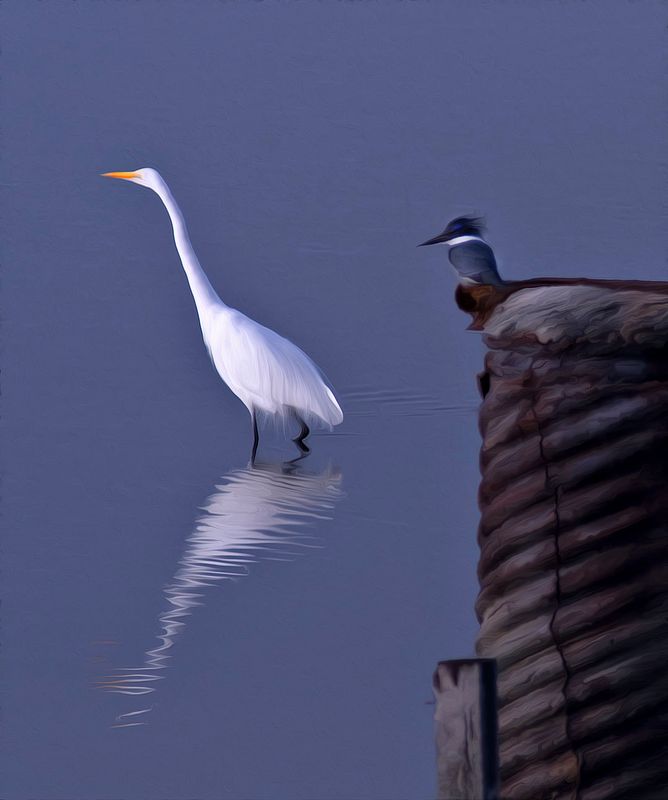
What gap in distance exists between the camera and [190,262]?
9.36ft

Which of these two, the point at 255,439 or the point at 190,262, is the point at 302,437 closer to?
the point at 255,439

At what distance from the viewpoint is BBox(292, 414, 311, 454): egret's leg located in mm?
2775

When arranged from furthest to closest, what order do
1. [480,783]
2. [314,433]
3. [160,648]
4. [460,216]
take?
[314,433] < [460,216] < [160,648] < [480,783]

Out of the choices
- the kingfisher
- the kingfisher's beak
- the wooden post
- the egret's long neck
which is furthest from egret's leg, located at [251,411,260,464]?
the wooden post

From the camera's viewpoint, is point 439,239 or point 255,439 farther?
point 255,439

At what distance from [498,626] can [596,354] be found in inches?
13.2

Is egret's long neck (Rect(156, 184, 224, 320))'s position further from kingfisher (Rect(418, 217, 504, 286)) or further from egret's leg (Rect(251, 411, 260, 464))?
kingfisher (Rect(418, 217, 504, 286))

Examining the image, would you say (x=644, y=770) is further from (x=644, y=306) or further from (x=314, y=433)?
(x=314, y=433)

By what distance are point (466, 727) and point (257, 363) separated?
6.03 feet

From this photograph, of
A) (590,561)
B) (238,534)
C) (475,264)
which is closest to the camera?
(590,561)

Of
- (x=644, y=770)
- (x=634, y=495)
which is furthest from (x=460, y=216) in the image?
(x=644, y=770)

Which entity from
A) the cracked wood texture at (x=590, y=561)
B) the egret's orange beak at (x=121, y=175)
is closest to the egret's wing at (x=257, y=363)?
the egret's orange beak at (x=121, y=175)

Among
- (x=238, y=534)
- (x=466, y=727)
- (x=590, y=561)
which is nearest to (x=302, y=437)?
(x=238, y=534)

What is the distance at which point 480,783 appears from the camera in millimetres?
1152
